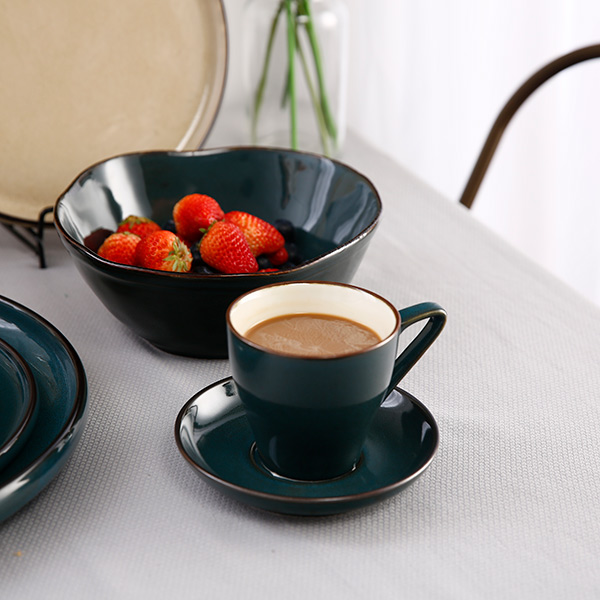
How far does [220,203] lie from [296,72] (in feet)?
1.37

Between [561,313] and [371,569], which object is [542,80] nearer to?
[561,313]

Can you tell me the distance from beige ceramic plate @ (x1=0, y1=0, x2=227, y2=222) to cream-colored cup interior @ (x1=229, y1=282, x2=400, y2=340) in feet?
1.38

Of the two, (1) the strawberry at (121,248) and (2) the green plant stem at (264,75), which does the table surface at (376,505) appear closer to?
(1) the strawberry at (121,248)

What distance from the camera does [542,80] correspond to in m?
1.06

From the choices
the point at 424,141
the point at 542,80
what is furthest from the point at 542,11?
the point at 542,80

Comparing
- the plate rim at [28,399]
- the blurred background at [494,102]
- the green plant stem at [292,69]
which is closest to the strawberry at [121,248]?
the plate rim at [28,399]

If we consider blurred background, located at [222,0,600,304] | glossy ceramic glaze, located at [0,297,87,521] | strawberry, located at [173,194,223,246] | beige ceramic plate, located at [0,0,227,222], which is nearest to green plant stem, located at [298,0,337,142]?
beige ceramic plate, located at [0,0,227,222]

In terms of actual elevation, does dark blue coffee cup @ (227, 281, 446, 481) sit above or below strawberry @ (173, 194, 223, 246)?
above

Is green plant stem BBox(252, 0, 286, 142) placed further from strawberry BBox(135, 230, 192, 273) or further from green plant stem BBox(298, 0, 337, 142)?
strawberry BBox(135, 230, 192, 273)

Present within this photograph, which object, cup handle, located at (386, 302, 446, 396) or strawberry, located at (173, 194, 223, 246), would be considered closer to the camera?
cup handle, located at (386, 302, 446, 396)

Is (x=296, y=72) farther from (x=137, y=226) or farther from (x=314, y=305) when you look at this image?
(x=314, y=305)

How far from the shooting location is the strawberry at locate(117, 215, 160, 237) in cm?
69

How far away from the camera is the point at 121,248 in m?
0.66

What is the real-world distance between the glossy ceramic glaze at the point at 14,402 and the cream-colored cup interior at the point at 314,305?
0.45 ft
